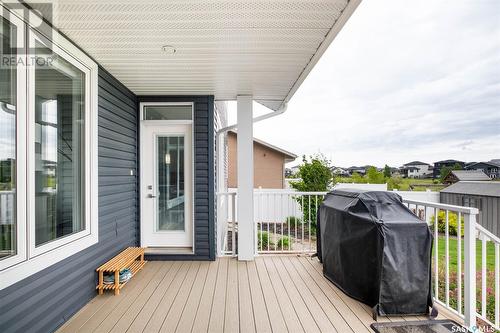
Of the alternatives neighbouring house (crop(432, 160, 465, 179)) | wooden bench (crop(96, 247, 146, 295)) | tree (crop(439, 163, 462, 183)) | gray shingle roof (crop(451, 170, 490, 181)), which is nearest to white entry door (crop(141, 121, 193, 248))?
wooden bench (crop(96, 247, 146, 295))

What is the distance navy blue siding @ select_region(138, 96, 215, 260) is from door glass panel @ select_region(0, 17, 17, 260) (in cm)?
230

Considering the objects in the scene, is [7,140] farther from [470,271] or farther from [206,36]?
[470,271]

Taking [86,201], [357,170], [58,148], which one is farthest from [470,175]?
[58,148]

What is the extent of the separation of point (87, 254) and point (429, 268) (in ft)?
10.9

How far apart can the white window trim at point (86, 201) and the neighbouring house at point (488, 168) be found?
16.9 meters

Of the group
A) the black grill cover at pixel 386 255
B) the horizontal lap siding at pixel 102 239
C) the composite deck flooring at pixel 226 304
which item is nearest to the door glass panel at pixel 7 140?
the horizontal lap siding at pixel 102 239

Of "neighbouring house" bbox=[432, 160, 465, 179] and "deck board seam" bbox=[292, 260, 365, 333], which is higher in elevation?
"neighbouring house" bbox=[432, 160, 465, 179]

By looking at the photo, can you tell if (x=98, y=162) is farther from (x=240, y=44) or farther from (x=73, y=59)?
(x=240, y=44)

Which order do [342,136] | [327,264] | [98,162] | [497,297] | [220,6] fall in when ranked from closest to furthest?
[220,6] → [497,297] → [98,162] → [327,264] → [342,136]

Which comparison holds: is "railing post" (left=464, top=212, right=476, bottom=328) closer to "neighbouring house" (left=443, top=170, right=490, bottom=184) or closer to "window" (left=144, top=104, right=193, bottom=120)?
"window" (left=144, top=104, right=193, bottom=120)

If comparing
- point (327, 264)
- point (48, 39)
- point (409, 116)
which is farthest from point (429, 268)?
point (409, 116)

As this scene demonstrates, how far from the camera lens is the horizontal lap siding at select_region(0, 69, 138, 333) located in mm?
1830

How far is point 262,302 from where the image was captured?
105 inches

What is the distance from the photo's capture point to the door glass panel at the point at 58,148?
2.05 metres
